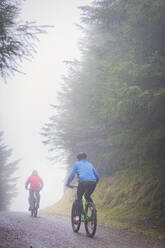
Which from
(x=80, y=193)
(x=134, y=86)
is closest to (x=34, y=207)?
(x=80, y=193)

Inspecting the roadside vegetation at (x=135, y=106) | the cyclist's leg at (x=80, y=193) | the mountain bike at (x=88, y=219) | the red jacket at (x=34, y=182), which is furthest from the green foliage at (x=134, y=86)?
the red jacket at (x=34, y=182)

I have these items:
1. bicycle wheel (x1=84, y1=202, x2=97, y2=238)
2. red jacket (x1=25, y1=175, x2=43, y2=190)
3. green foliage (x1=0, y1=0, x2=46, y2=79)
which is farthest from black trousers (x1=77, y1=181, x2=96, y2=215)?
red jacket (x1=25, y1=175, x2=43, y2=190)

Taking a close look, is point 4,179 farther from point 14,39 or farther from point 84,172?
point 14,39

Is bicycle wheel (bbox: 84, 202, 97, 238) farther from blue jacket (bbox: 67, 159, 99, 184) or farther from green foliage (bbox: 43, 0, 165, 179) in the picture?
green foliage (bbox: 43, 0, 165, 179)

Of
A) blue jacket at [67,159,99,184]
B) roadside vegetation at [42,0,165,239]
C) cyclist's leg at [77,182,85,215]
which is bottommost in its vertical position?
cyclist's leg at [77,182,85,215]

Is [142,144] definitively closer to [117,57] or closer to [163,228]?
[163,228]

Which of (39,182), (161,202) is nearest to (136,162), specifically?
(161,202)

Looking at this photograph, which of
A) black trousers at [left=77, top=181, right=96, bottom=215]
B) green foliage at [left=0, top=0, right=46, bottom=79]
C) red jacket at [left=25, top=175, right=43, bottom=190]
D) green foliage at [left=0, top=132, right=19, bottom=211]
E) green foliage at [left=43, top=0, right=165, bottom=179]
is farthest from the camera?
green foliage at [left=0, top=132, right=19, bottom=211]

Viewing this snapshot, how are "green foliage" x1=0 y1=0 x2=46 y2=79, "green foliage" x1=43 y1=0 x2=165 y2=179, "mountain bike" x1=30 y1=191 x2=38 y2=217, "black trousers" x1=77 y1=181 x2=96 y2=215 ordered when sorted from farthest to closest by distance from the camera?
"mountain bike" x1=30 y1=191 x2=38 y2=217
"green foliage" x1=43 y1=0 x2=165 y2=179
"black trousers" x1=77 y1=181 x2=96 y2=215
"green foliage" x1=0 y1=0 x2=46 y2=79

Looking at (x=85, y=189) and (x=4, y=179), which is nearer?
(x=85, y=189)

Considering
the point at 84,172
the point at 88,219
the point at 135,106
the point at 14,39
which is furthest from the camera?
the point at 135,106

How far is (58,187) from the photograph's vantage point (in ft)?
488

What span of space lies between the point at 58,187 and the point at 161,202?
149 metres

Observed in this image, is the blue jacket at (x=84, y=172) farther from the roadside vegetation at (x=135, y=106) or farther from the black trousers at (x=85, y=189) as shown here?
the roadside vegetation at (x=135, y=106)
